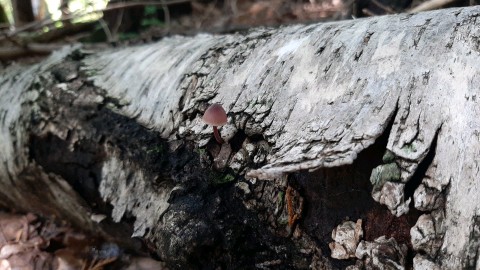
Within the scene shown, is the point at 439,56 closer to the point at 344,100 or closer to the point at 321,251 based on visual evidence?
the point at 344,100

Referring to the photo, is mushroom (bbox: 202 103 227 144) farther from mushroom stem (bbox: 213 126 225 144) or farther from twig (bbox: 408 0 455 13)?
twig (bbox: 408 0 455 13)

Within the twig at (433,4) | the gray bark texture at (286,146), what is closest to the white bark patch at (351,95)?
the gray bark texture at (286,146)

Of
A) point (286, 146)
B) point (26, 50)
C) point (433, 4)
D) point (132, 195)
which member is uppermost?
point (26, 50)

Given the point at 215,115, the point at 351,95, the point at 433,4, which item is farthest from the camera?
the point at 433,4

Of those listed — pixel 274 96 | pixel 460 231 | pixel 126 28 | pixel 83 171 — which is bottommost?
pixel 460 231

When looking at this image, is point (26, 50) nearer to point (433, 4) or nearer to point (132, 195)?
point (132, 195)

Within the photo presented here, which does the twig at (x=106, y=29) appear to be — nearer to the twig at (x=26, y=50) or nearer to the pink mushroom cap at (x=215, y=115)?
the twig at (x=26, y=50)

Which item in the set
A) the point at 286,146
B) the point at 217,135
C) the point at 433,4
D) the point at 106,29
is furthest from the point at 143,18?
the point at 286,146

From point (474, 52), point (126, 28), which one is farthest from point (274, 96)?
point (126, 28)
